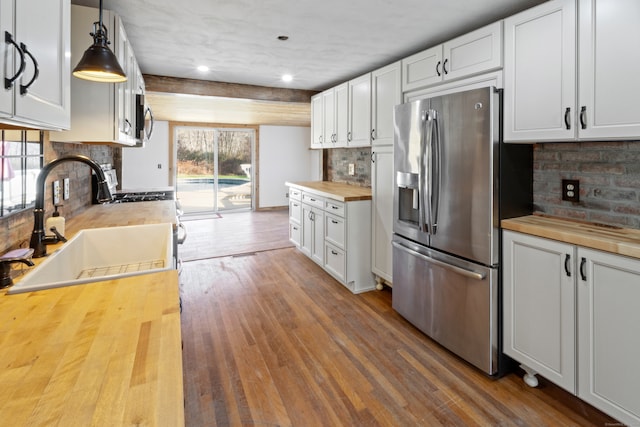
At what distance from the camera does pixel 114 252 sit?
2041 millimetres

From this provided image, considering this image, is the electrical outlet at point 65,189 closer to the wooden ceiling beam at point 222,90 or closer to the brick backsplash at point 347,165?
the wooden ceiling beam at point 222,90

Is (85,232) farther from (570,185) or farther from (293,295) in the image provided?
(570,185)

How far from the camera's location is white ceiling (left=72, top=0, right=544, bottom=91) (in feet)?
7.18

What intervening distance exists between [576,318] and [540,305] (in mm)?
182

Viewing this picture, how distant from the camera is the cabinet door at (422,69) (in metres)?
2.52

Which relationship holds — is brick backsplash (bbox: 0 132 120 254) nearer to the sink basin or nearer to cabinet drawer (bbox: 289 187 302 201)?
the sink basin

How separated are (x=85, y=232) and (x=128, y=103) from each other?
108cm

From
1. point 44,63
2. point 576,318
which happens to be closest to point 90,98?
point 44,63

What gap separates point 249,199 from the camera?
8625 mm

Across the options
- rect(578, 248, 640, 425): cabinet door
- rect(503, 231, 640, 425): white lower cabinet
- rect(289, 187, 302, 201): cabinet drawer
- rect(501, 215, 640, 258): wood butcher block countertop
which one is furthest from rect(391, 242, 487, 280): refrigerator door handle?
rect(289, 187, 302, 201): cabinet drawer

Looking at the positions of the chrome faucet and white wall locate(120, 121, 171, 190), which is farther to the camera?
white wall locate(120, 121, 171, 190)

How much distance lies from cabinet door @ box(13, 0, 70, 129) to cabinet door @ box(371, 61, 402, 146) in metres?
2.36

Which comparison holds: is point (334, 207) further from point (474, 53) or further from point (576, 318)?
point (576, 318)

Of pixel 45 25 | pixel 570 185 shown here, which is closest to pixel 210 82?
pixel 45 25
